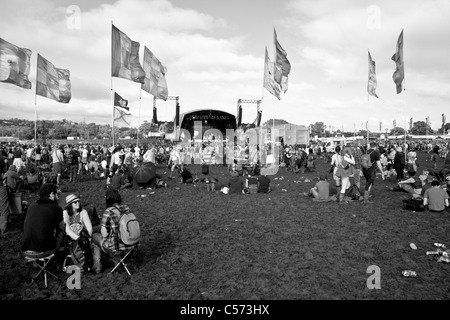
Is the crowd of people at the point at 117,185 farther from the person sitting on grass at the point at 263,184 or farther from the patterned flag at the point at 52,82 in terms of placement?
the patterned flag at the point at 52,82

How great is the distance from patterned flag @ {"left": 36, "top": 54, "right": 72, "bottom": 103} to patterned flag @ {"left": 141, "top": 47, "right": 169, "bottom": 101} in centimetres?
446

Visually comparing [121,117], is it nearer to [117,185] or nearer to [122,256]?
[117,185]

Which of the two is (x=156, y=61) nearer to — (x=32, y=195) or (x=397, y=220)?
(x=32, y=195)

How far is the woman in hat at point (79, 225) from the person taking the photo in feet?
16.8

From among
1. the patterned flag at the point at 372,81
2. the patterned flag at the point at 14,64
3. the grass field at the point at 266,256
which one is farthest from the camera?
the patterned flag at the point at 372,81

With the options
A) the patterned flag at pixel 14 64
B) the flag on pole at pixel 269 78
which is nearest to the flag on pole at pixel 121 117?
the patterned flag at pixel 14 64

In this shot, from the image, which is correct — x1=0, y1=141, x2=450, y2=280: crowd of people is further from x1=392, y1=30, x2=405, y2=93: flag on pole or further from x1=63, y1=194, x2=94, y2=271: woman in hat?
x1=392, y1=30, x2=405, y2=93: flag on pole

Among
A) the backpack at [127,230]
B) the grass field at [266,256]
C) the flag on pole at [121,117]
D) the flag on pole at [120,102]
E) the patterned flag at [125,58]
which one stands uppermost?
the patterned flag at [125,58]

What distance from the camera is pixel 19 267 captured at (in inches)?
222

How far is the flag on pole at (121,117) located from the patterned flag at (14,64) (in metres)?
4.44

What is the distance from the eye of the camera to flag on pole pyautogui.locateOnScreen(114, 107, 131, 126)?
670 inches

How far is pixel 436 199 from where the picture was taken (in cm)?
962

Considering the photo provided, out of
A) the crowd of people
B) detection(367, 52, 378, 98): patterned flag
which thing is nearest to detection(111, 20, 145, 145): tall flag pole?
the crowd of people

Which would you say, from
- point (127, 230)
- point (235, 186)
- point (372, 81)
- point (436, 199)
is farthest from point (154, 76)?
point (436, 199)
